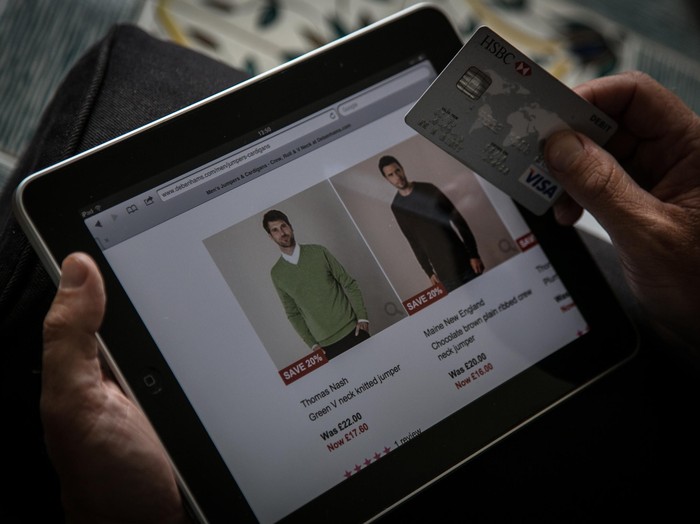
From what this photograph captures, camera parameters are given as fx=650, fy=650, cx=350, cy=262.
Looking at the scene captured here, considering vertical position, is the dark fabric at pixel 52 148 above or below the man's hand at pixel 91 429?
above

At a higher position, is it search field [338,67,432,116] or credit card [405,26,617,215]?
search field [338,67,432,116]

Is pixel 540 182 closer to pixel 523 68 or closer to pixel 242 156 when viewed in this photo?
pixel 523 68

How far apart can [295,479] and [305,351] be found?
0.40 ft

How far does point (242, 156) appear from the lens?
2.06 feet

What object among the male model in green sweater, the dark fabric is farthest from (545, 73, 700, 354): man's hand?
the dark fabric

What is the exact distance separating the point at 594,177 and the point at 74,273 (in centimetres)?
A: 51

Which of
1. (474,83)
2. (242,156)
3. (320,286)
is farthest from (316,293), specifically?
(474,83)

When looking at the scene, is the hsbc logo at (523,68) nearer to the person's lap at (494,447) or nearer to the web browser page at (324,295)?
the web browser page at (324,295)

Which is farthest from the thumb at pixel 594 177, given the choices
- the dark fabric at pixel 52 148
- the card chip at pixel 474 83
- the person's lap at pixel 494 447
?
the dark fabric at pixel 52 148

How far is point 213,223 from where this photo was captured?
616 millimetres

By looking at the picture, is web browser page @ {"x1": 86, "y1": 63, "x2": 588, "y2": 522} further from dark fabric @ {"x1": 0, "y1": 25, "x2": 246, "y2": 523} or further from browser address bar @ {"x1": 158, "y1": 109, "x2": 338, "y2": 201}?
dark fabric @ {"x1": 0, "y1": 25, "x2": 246, "y2": 523}

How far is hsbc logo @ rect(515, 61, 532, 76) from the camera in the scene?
0.65 meters

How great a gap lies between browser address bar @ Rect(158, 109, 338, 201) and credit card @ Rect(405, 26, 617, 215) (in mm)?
91

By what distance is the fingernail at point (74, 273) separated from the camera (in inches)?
21.6
